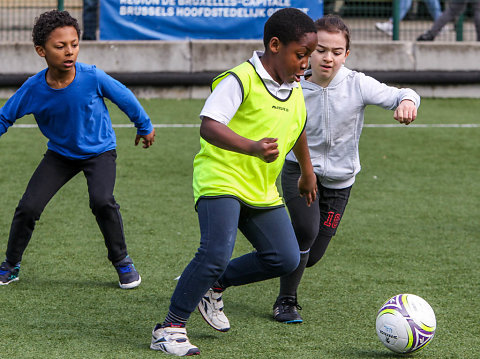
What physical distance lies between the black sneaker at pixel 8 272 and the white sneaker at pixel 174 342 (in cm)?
163

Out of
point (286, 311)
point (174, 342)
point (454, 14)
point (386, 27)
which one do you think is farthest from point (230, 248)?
point (454, 14)

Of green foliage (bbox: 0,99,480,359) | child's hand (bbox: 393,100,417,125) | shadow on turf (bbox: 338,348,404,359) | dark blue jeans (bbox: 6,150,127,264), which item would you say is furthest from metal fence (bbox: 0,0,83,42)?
shadow on turf (bbox: 338,348,404,359)

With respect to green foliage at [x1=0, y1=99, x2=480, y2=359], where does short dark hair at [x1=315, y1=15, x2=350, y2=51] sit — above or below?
above

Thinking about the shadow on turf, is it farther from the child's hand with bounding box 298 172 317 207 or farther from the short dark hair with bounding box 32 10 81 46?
the short dark hair with bounding box 32 10 81 46

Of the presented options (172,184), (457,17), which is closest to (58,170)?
(172,184)

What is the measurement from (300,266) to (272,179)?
807 mm

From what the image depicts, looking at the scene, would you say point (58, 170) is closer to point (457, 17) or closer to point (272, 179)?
point (272, 179)

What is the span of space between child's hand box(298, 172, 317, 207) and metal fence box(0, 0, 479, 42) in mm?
8730

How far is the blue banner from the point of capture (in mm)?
12742

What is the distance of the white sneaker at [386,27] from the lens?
43.7 ft

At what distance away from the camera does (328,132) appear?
4918 mm

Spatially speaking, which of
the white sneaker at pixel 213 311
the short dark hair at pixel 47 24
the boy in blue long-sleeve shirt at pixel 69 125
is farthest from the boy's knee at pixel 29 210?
the white sneaker at pixel 213 311

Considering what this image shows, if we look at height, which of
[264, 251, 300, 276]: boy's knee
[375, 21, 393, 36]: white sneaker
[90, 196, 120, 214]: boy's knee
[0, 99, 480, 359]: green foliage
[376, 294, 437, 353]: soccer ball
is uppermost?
[375, 21, 393, 36]: white sneaker

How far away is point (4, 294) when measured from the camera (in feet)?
17.4
